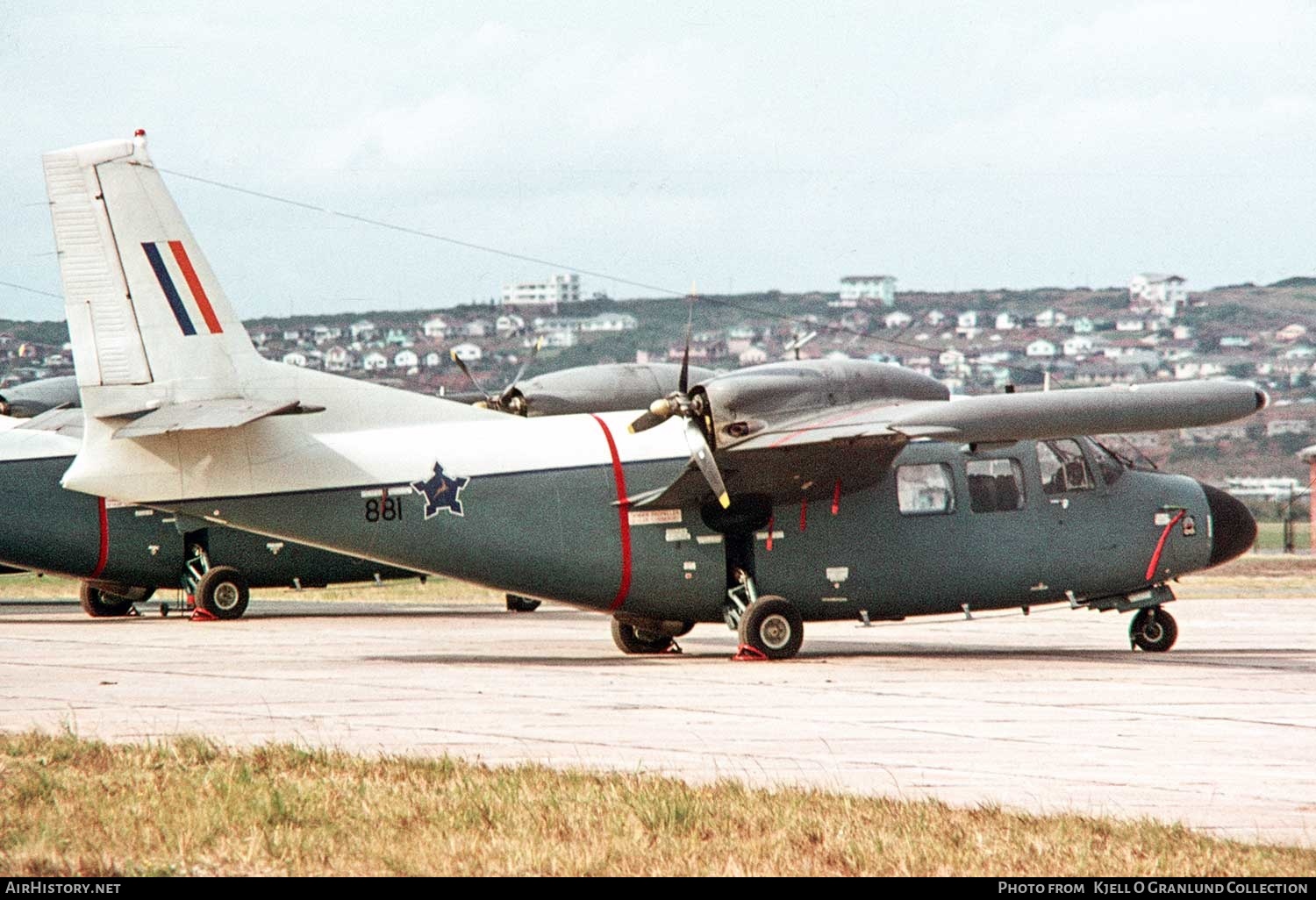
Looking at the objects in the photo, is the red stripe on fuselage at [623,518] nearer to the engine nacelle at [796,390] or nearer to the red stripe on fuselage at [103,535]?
the engine nacelle at [796,390]

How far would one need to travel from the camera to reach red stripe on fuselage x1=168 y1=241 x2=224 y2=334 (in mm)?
23500

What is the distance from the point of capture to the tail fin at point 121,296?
2306 cm

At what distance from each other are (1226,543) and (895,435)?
6989 millimetres

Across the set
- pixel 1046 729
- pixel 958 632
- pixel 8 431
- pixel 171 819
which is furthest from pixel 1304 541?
pixel 171 819

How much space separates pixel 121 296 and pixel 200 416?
2.22m

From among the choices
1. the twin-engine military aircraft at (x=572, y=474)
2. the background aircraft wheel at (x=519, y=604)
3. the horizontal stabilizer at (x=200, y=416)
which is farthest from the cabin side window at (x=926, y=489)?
the background aircraft wheel at (x=519, y=604)

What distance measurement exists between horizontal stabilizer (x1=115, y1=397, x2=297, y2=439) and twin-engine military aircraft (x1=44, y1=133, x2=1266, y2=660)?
0.04 m

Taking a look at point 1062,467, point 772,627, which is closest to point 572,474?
point 772,627

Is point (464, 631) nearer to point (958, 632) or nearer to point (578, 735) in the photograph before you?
point (958, 632)

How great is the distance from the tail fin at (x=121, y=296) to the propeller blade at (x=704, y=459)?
241 inches

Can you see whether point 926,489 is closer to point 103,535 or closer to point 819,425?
point 819,425

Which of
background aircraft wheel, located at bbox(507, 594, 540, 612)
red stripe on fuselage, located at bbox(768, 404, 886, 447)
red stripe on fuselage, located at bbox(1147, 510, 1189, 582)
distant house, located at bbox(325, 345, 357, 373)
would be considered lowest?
background aircraft wheel, located at bbox(507, 594, 540, 612)

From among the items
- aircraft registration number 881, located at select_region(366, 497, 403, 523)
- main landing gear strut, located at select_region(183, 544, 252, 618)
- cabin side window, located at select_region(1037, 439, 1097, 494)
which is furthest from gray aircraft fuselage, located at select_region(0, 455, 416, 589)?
cabin side window, located at select_region(1037, 439, 1097, 494)

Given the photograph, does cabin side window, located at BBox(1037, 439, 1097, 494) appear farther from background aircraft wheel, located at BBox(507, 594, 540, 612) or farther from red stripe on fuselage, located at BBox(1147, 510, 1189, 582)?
background aircraft wheel, located at BBox(507, 594, 540, 612)
